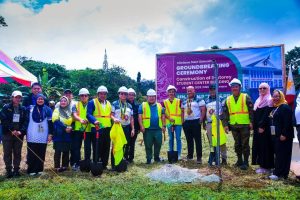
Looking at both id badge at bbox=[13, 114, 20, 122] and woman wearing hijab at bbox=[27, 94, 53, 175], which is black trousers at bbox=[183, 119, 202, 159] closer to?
woman wearing hijab at bbox=[27, 94, 53, 175]

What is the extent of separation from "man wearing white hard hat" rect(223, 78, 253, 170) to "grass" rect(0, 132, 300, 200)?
0.50 m

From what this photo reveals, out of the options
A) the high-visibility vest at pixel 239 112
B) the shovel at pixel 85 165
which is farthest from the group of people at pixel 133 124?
the shovel at pixel 85 165

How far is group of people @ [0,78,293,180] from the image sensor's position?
6.35 metres

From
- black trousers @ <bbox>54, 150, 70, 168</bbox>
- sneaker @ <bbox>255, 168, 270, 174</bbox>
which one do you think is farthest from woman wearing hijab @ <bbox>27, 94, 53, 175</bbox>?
sneaker @ <bbox>255, 168, 270, 174</bbox>

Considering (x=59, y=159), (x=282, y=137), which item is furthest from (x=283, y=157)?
(x=59, y=159)

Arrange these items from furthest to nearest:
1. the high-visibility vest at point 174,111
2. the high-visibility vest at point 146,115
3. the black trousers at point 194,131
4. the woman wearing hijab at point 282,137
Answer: the high-visibility vest at point 174,111 → the high-visibility vest at point 146,115 → the black trousers at point 194,131 → the woman wearing hijab at point 282,137

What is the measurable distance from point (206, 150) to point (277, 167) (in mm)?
3991

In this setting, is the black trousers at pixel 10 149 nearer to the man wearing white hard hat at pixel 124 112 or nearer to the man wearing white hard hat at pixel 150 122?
the man wearing white hard hat at pixel 124 112

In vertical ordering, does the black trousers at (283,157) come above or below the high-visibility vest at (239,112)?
below

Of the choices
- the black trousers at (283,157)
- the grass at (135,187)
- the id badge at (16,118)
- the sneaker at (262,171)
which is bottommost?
the grass at (135,187)

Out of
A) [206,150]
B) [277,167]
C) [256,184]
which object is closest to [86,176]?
[256,184]

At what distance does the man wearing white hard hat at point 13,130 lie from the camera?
6371 mm

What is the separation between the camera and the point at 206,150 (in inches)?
384

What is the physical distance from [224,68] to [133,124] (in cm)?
600
